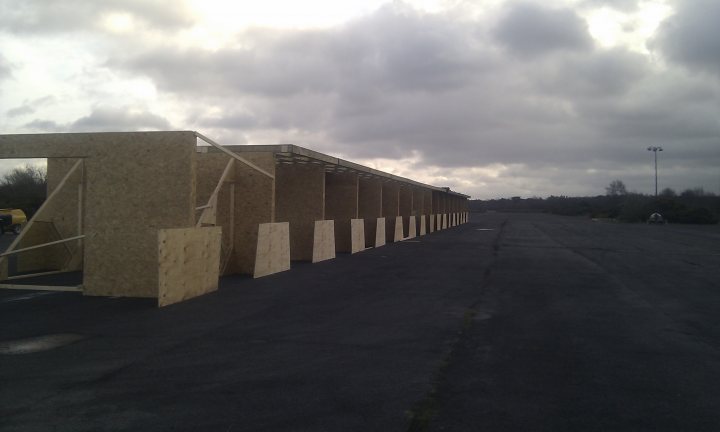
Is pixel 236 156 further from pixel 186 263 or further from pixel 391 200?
pixel 391 200

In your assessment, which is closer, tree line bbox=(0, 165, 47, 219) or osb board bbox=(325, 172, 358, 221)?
osb board bbox=(325, 172, 358, 221)

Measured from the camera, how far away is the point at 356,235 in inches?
891

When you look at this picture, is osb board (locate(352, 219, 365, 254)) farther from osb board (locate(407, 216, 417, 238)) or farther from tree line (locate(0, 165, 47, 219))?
tree line (locate(0, 165, 47, 219))

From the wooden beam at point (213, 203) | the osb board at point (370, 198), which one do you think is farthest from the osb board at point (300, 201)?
the osb board at point (370, 198)

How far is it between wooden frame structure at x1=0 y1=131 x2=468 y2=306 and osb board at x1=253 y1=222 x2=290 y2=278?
28mm

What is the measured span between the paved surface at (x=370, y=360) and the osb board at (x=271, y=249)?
64.3 inches

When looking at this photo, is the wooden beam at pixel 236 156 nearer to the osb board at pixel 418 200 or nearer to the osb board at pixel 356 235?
Result: the osb board at pixel 356 235

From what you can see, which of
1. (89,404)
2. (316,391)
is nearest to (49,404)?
(89,404)

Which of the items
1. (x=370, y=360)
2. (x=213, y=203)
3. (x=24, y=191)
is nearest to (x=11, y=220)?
(x=24, y=191)

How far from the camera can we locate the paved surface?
4.65 m

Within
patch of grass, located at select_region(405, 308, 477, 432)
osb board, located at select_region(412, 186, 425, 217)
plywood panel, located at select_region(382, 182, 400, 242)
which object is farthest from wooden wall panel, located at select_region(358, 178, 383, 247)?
patch of grass, located at select_region(405, 308, 477, 432)

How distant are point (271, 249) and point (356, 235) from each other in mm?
8267

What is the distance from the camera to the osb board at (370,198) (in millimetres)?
26625

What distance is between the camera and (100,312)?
938cm
